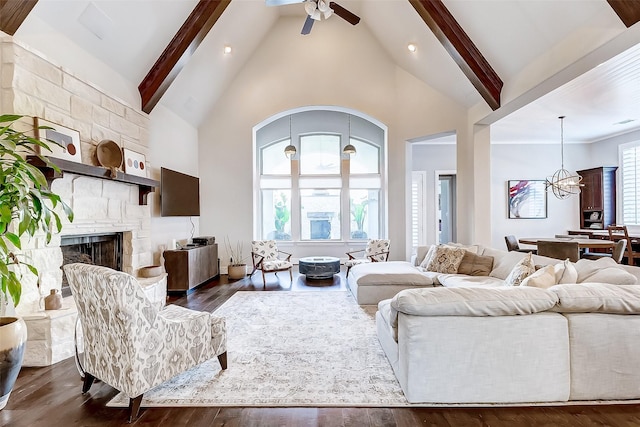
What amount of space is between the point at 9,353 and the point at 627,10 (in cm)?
534

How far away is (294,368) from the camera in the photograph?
2.66 meters

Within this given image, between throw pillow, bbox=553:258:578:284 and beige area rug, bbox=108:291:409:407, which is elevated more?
Result: throw pillow, bbox=553:258:578:284

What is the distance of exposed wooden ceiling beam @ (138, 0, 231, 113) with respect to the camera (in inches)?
180

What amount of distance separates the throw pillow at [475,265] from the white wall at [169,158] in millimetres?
4772

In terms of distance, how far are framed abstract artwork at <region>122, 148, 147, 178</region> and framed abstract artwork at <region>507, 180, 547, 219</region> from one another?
8.21 metres

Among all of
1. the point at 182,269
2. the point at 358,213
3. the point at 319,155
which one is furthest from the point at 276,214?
the point at 182,269

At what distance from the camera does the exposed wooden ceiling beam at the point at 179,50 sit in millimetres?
4578

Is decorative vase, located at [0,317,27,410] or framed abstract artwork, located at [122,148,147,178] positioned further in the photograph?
framed abstract artwork, located at [122,148,147,178]

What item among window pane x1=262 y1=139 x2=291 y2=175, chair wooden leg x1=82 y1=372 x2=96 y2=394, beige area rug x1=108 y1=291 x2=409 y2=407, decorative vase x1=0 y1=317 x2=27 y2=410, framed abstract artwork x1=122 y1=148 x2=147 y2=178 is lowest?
beige area rug x1=108 y1=291 x2=409 y2=407

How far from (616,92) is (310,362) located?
6196 mm

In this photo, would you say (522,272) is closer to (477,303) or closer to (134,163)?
(477,303)

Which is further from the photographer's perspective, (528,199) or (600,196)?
(528,199)

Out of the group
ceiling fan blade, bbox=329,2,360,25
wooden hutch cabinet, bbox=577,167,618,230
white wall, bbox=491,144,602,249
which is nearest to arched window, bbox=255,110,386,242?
white wall, bbox=491,144,602,249

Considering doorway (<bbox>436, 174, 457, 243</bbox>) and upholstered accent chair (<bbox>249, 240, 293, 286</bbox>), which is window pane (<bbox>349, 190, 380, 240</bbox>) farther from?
upholstered accent chair (<bbox>249, 240, 293, 286</bbox>)
